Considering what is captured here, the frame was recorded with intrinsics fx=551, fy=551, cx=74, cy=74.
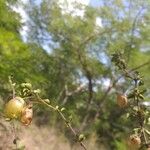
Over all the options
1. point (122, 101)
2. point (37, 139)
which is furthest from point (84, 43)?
point (122, 101)

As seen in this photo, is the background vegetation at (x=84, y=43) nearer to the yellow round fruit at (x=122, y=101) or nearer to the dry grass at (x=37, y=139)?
the dry grass at (x=37, y=139)

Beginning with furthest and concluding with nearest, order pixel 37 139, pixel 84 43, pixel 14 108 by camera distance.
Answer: pixel 84 43
pixel 37 139
pixel 14 108

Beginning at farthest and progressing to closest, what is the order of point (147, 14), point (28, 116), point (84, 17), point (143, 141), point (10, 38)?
point (84, 17)
point (147, 14)
point (10, 38)
point (143, 141)
point (28, 116)

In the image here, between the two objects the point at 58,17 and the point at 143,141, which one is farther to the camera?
the point at 58,17

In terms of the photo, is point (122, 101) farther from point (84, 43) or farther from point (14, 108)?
point (84, 43)

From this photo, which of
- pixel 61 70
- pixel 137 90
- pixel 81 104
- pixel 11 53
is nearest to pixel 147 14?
pixel 61 70

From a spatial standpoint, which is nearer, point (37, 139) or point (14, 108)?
point (14, 108)

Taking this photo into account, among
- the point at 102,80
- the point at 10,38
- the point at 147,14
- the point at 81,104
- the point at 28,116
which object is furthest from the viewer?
the point at 81,104

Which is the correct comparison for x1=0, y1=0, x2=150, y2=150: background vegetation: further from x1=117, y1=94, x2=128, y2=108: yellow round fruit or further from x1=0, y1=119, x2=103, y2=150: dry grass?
x1=117, y1=94, x2=128, y2=108: yellow round fruit

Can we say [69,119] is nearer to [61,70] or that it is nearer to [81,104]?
[61,70]
